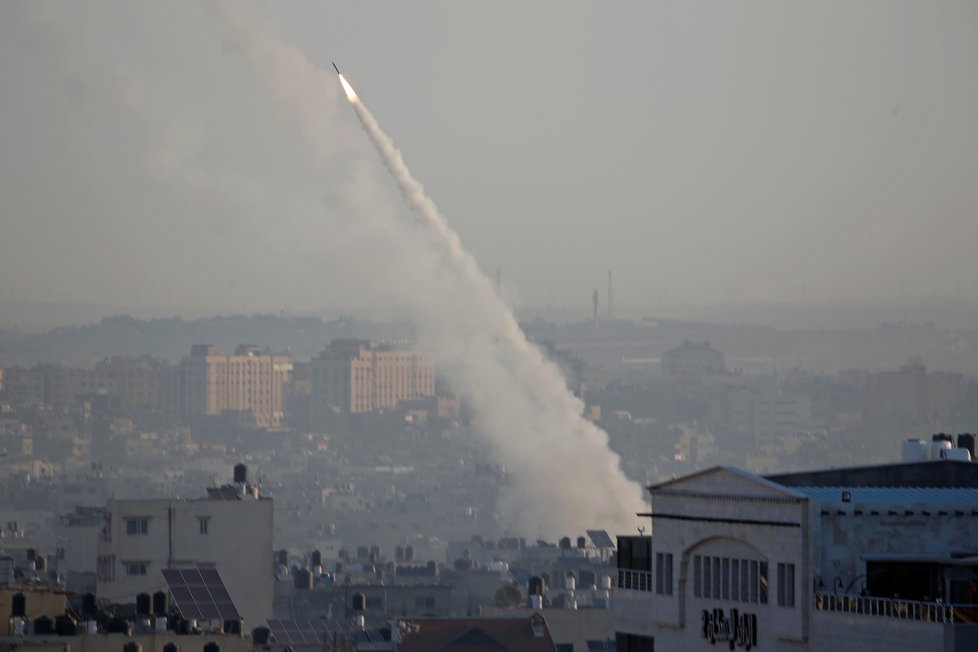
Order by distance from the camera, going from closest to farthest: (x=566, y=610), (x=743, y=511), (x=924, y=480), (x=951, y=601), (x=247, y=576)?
(x=951, y=601) → (x=743, y=511) → (x=924, y=480) → (x=566, y=610) → (x=247, y=576)

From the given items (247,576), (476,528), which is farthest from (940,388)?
(247,576)

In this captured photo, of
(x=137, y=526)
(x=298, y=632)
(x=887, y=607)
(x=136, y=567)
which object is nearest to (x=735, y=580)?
(x=887, y=607)

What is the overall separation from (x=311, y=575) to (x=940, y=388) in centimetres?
9677

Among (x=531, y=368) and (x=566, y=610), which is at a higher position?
(x=531, y=368)

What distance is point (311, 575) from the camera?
10325 cm

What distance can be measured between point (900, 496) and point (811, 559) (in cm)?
248

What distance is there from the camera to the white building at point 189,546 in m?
79.6

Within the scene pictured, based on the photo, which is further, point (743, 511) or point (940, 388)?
point (940, 388)

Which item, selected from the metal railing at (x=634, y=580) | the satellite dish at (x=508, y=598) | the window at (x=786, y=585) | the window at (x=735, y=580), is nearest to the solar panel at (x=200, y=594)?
the satellite dish at (x=508, y=598)

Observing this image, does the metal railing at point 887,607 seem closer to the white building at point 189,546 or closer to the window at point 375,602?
the white building at point 189,546

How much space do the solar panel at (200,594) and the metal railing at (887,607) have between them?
116ft

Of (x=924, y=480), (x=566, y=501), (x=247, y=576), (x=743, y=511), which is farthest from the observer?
(x=566, y=501)

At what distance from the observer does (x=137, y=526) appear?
264ft

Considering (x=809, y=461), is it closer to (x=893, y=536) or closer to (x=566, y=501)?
(x=566, y=501)
